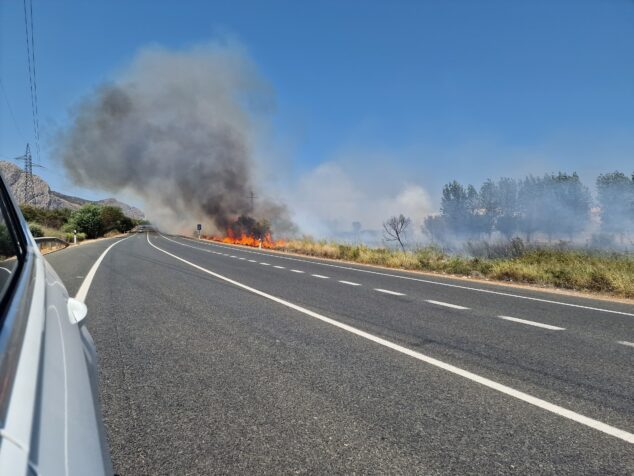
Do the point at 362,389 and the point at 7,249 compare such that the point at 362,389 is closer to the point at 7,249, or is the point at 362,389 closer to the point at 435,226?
the point at 7,249

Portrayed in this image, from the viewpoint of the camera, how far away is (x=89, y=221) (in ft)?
218

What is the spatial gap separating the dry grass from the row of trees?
5770cm

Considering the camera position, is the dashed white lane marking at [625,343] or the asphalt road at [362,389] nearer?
the asphalt road at [362,389]

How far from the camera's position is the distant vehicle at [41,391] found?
77cm

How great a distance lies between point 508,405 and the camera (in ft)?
10.7

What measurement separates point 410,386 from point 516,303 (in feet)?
18.4

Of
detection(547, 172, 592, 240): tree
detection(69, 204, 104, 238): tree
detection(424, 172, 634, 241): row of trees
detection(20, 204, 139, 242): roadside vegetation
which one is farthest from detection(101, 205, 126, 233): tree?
detection(547, 172, 592, 240): tree

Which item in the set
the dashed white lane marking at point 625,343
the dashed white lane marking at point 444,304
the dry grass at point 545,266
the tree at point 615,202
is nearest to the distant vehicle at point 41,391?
the dashed white lane marking at point 625,343

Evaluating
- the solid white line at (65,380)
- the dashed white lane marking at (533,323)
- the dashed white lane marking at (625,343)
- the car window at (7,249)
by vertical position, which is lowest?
the dashed white lane marking at (625,343)

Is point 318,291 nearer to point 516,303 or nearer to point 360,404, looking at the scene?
point 516,303

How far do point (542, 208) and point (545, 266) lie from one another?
88179mm

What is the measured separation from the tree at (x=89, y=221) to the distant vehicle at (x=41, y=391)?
70178 mm

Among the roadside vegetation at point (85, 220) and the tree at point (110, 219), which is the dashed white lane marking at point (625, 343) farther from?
the tree at point (110, 219)

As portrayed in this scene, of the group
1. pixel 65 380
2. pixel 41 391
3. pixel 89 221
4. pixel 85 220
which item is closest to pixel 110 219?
pixel 89 221
